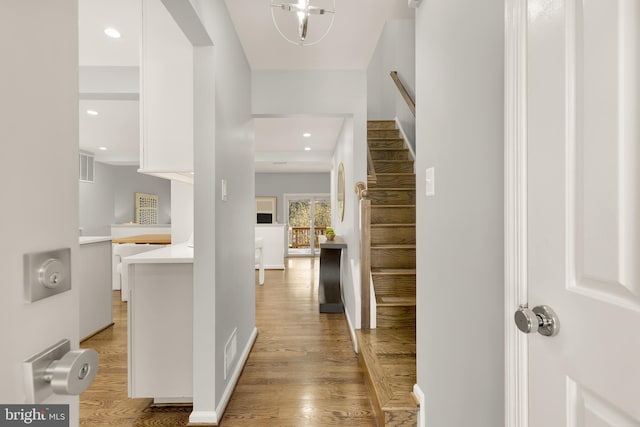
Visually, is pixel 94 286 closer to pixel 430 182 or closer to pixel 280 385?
pixel 280 385

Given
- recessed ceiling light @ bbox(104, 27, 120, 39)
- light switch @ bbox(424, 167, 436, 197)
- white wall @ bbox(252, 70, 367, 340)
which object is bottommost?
light switch @ bbox(424, 167, 436, 197)

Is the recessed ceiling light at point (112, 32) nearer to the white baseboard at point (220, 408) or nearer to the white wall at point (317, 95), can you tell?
the white wall at point (317, 95)

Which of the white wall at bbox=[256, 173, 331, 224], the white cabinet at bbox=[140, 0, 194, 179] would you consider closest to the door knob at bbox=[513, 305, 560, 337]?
the white cabinet at bbox=[140, 0, 194, 179]

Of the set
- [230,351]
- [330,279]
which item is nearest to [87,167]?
[330,279]

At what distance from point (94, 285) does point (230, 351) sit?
1997 mm

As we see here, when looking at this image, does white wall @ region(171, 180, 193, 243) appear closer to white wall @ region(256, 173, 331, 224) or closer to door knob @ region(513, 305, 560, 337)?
door knob @ region(513, 305, 560, 337)

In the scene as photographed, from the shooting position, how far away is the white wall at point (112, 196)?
8.04m

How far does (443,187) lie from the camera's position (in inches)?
54.6

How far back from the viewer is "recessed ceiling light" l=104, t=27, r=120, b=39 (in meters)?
2.78

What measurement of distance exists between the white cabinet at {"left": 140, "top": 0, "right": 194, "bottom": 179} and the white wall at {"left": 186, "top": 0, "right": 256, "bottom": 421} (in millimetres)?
178

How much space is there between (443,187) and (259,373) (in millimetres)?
1975

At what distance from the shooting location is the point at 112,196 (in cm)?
907

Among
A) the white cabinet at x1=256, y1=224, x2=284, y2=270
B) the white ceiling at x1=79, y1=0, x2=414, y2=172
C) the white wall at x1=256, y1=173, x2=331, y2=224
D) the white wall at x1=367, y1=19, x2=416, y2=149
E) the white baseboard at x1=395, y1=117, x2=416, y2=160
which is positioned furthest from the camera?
the white wall at x1=256, y1=173, x2=331, y2=224

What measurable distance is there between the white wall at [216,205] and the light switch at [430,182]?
3.78 feet
